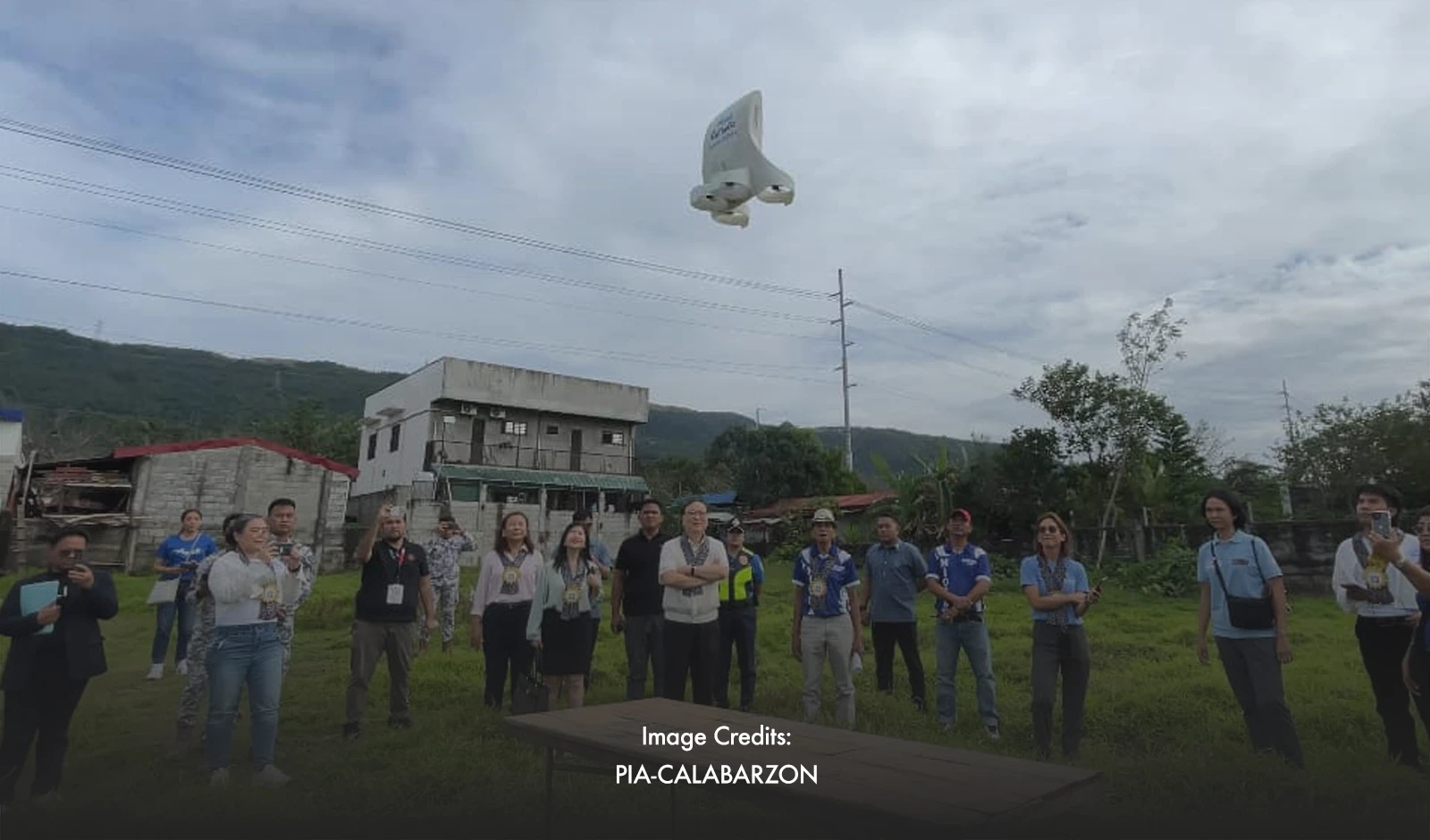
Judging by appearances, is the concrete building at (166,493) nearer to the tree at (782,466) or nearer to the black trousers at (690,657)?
the black trousers at (690,657)

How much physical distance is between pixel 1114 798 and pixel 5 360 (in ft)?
387

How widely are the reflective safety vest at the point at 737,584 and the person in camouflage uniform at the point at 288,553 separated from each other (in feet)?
9.79

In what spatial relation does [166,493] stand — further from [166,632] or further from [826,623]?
[826,623]

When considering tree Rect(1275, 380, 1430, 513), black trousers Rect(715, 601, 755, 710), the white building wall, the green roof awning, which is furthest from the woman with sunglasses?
the white building wall

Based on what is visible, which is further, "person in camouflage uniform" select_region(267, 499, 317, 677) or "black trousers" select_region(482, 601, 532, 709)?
"black trousers" select_region(482, 601, 532, 709)

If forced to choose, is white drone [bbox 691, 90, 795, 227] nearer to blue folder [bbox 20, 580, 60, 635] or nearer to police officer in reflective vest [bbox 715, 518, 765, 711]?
police officer in reflective vest [bbox 715, 518, 765, 711]

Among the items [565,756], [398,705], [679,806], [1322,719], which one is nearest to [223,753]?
[398,705]

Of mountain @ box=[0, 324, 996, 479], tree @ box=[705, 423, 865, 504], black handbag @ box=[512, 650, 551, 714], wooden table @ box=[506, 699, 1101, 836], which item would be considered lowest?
black handbag @ box=[512, 650, 551, 714]

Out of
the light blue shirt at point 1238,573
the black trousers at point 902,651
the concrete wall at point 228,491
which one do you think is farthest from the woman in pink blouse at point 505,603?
the concrete wall at point 228,491

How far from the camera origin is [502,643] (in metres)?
6.12

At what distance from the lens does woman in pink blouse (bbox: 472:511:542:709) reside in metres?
6.06

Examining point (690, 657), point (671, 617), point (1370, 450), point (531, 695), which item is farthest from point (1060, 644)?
point (1370, 450)

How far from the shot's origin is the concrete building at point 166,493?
19.5 m

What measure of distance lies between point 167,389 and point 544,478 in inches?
3308
